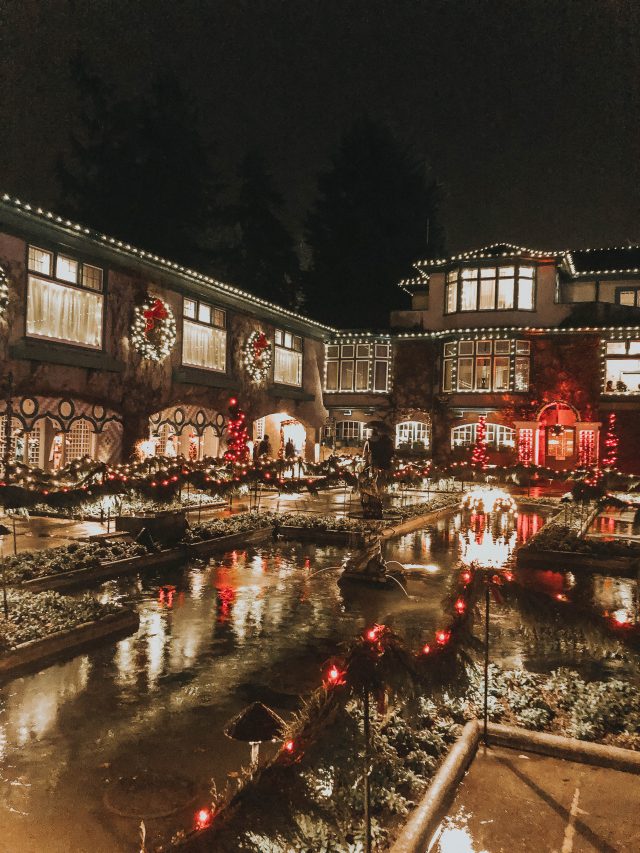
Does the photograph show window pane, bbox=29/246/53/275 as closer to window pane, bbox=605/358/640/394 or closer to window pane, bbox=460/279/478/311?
window pane, bbox=460/279/478/311

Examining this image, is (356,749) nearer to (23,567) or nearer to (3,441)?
(23,567)

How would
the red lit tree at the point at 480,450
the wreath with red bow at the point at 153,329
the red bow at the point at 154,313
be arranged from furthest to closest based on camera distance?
1. the red lit tree at the point at 480,450
2. the red bow at the point at 154,313
3. the wreath with red bow at the point at 153,329

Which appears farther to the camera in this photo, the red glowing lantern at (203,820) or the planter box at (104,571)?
the planter box at (104,571)

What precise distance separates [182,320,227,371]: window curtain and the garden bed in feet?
54.8

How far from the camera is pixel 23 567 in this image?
993 centimetres

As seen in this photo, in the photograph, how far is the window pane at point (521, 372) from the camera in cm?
3291

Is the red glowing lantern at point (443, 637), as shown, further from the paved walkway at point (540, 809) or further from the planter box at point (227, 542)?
the planter box at point (227, 542)

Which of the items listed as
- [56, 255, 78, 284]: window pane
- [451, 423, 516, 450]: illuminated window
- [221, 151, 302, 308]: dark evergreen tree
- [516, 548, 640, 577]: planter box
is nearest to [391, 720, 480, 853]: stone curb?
[516, 548, 640, 577]: planter box

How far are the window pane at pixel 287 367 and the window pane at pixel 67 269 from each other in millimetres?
11536

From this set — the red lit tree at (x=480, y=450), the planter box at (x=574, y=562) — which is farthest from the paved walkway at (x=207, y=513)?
the planter box at (x=574, y=562)

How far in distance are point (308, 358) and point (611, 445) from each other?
14.2 meters

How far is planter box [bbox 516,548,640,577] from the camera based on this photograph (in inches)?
484

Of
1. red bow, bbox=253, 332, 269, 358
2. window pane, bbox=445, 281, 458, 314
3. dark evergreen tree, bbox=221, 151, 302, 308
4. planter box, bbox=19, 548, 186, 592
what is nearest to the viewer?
planter box, bbox=19, 548, 186, 592

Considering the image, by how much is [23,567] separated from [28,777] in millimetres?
5545
